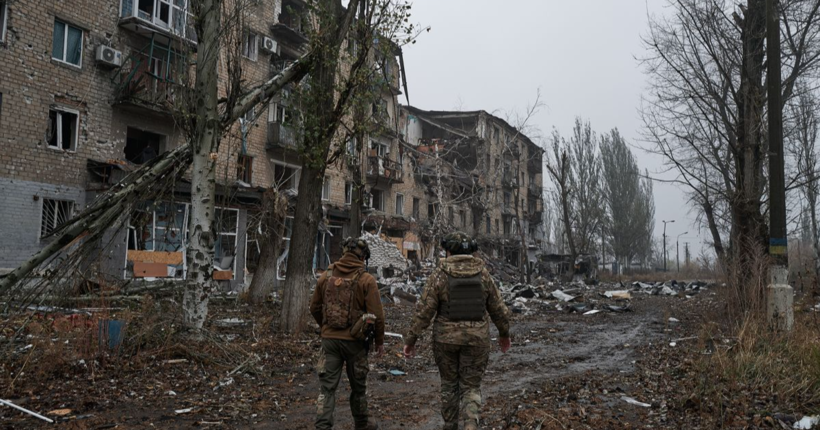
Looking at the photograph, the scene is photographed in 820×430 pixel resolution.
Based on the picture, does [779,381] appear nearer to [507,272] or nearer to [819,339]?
[819,339]

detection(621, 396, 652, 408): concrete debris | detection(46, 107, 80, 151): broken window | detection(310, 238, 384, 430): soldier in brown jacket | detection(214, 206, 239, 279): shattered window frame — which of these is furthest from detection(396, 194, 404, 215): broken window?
detection(310, 238, 384, 430): soldier in brown jacket

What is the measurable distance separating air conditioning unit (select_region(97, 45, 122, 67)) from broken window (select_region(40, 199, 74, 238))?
15.9ft

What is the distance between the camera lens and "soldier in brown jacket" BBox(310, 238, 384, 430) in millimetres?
4602

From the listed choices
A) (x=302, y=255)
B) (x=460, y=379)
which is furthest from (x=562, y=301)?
(x=460, y=379)

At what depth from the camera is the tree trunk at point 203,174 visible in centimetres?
785

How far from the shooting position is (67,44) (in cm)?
1680

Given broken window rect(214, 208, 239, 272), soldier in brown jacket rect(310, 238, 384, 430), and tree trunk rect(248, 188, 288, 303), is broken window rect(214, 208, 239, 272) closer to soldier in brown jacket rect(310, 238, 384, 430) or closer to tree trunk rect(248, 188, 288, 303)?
tree trunk rect(248, 188, 288, 303)

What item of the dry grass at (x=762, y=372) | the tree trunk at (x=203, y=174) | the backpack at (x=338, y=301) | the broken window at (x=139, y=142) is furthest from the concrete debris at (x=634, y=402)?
the broken window at (x=139, y=142)

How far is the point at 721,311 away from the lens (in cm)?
1091

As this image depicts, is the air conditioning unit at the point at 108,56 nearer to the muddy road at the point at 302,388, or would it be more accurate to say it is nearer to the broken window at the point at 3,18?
the broken window at the point at 3,18

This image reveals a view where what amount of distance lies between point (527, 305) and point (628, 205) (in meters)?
36.8

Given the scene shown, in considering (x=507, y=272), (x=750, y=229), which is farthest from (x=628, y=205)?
(x=750, y=229)

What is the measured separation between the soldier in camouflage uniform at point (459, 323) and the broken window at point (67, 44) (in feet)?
56.9

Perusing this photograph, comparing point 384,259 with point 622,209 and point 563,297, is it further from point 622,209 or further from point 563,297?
point 622,209
